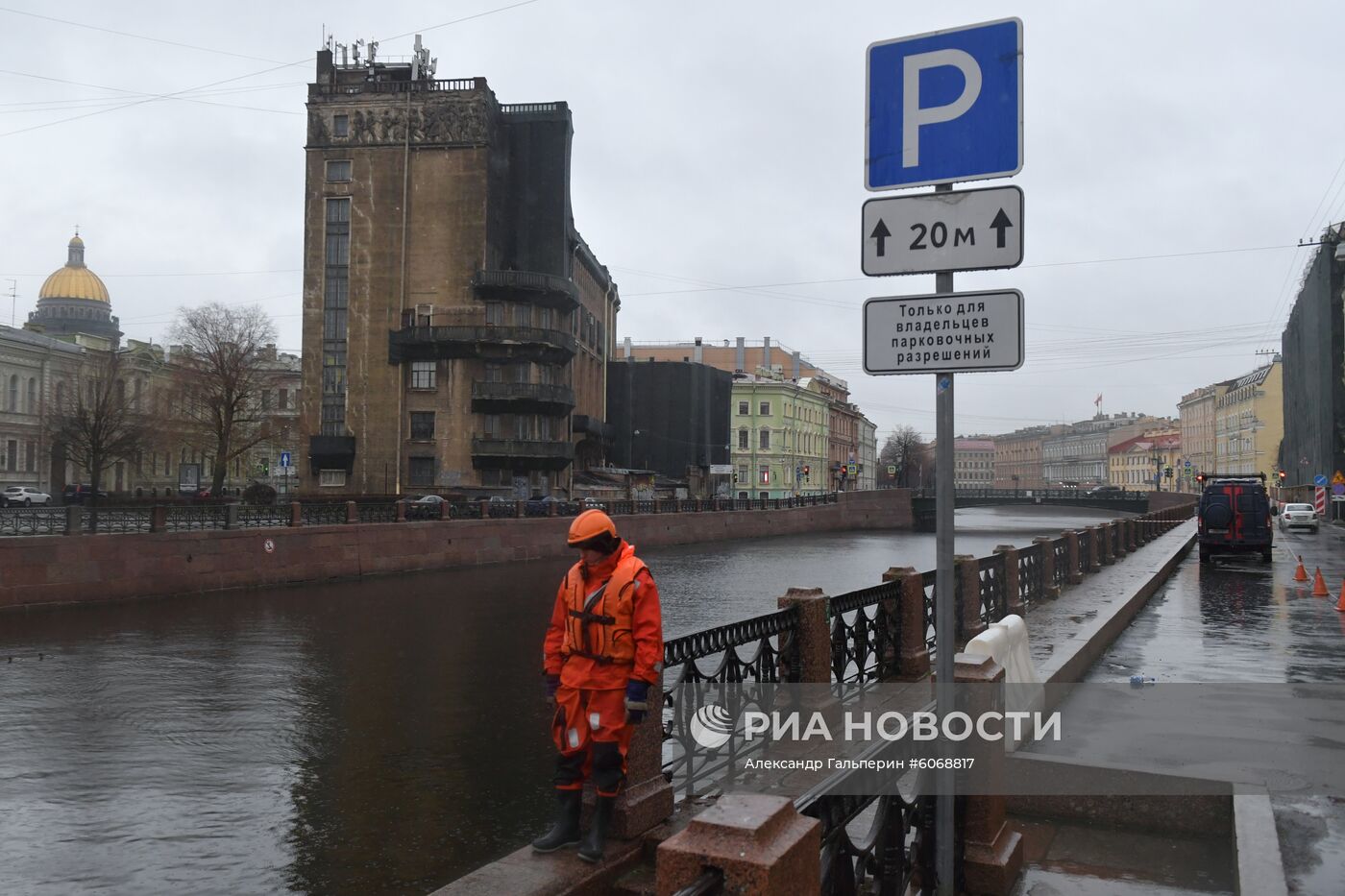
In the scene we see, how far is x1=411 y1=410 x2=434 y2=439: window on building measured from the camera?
151ft

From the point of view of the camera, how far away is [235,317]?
4466cm

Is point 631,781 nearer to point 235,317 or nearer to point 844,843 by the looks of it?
point 844,843

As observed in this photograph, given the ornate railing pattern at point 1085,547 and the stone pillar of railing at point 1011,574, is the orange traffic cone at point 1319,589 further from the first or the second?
the stone pillar of railing at point 1011,574

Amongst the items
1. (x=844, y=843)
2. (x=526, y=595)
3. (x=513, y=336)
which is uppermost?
(x=513, y=336)

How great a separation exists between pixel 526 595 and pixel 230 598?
6.20 metres

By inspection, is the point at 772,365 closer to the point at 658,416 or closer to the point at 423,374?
the point at 658,416

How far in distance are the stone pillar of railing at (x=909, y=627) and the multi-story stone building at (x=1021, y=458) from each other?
550ft

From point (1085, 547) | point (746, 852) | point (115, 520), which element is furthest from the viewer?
point (115, 520)

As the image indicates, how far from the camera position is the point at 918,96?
3.68 metres

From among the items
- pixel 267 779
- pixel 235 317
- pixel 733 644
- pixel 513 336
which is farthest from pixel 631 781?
pixel 235 317

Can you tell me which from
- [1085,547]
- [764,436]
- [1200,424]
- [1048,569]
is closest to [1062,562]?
[1048,569]

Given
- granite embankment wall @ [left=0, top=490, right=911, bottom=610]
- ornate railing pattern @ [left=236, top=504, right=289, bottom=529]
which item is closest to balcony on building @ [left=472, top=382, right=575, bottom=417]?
granite embankment wall @ [left=0, top=490, right=911, bottom=610]

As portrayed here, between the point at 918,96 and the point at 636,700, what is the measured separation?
2.63m

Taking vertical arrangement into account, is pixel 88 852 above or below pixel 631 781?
below
